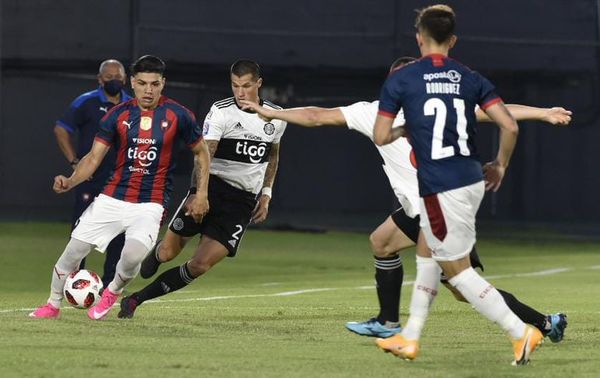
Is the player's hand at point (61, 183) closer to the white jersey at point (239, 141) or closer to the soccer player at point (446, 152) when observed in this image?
the white jersey at point (239, 141)

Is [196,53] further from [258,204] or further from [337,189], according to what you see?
[258,204]

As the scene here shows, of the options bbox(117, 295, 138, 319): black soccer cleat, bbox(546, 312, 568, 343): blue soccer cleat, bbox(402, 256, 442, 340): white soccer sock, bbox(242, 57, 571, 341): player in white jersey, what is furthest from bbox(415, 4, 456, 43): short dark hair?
bbox(117, 295, 138, 319): black soccer cleat

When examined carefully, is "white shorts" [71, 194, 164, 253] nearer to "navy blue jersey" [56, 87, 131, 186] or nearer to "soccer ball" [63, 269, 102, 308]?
"soccer ball" [63, 269, 102, 308]

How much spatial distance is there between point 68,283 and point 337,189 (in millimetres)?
17044

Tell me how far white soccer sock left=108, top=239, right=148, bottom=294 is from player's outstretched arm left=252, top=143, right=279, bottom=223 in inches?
46.0

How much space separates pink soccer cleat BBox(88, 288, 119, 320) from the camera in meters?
10.2

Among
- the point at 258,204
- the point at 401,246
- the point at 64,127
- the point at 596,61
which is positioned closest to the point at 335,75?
the point at 596,61

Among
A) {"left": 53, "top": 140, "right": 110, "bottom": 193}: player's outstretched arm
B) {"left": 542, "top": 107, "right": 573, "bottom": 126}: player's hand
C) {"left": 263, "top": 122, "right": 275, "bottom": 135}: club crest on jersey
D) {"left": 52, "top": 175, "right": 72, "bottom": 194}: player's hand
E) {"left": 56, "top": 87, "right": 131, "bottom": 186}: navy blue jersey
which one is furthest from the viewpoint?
{"left": 56, "top": 87, "right": 131, "bottom": 186}: navy blue jersey

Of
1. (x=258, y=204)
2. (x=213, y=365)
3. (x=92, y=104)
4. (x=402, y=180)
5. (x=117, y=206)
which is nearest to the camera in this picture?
(x=213, y=365)

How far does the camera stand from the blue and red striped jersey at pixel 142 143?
10297 mm

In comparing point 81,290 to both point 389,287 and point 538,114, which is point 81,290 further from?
point 538,114

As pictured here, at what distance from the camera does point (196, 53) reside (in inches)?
990

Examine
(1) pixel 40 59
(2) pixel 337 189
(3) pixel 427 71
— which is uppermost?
(3) pixel 427 71

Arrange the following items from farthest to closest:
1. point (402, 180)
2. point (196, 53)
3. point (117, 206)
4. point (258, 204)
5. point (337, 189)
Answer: point (337, 189) → point (196, 53) → point (258, 204) → point (117, 206) → point (402, 180)
